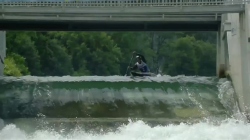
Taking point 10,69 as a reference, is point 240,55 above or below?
above

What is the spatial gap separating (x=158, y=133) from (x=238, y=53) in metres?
8.39

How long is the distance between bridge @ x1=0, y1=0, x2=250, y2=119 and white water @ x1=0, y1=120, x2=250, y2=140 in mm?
3730

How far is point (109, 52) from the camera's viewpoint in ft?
229

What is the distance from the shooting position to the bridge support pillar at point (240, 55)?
23920 mm

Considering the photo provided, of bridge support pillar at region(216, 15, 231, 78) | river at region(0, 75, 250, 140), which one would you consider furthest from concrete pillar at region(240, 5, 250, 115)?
bridge support pillar at region(216, 15, 231, 78)

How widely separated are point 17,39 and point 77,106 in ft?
112

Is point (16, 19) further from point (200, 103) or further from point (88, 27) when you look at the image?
point (200, 103)

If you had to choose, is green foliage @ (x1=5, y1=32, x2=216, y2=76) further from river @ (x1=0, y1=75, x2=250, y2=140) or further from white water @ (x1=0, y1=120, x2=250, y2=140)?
white water @ (x1=0, y1=120, x2=250, y2=140)

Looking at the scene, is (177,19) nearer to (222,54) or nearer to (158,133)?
(222,54)

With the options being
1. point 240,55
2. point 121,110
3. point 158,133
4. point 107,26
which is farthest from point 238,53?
point 158,133

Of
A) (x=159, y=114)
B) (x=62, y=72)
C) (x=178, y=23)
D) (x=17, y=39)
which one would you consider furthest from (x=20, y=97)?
(x=62, y=72)

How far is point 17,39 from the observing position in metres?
57.1

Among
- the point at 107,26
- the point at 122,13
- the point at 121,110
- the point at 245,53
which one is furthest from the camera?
the point at 107,26

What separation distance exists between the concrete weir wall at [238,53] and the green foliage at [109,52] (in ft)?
104
